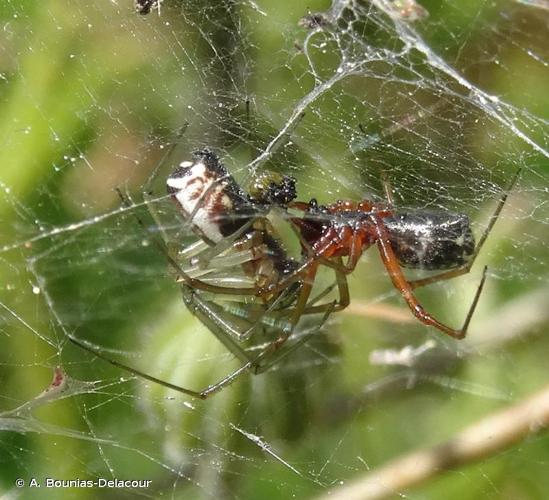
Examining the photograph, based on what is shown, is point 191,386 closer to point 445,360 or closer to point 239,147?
point 239,147

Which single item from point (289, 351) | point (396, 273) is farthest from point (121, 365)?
point (396, 273)

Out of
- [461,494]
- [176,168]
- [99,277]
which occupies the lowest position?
[461,494]

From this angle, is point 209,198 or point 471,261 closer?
point 209,198

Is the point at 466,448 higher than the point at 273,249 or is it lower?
lower

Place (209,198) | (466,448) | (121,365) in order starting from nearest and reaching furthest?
(209,198) → (121,365) → (466,448)

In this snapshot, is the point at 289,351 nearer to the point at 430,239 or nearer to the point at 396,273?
the point at 396,273

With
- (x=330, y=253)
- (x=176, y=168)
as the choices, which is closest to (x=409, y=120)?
(x=330, y=253)

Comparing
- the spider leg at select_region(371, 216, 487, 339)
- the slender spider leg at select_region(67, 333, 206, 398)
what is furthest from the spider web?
the spider leg at select_region(371, 216, 487, 339)
